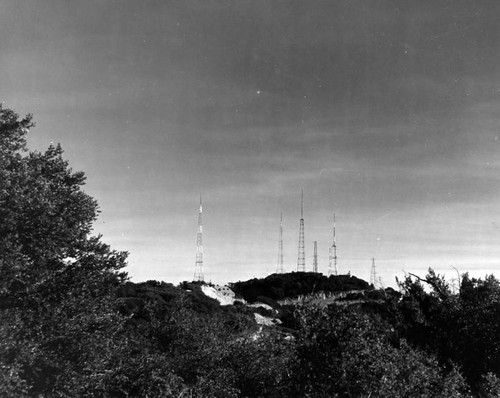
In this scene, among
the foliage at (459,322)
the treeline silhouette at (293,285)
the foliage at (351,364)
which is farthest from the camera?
the treeline silhouette at (293,285)

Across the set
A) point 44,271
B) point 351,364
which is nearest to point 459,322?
point 351,364

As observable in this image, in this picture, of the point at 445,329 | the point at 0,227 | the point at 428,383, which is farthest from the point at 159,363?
the point at 445,329

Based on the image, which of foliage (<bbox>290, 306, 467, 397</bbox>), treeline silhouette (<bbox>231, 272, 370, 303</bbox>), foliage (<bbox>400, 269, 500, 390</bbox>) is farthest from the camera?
treeline silhouette (<bbox>231, 272, 370, 303</bbox>)

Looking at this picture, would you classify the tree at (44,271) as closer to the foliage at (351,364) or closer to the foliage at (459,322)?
the foliage at (351,364)

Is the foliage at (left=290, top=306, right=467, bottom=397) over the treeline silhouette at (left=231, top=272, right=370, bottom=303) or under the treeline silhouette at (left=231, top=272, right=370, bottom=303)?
under

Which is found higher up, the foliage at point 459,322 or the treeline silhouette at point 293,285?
the treeline silhouette at point 293,285

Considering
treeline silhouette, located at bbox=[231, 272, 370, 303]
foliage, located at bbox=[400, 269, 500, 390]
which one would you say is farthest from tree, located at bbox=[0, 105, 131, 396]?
treeline silhouette, located at bbox=[231, 272, 370, 303]

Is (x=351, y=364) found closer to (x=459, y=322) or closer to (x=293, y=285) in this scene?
(x=459, y=322)

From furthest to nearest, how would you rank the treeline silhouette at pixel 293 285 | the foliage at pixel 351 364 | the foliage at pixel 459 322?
1. the treeline silhouette at pixel 293 285
2. the foliage at pixel 459 322
3. the foliage at pixel 351 364

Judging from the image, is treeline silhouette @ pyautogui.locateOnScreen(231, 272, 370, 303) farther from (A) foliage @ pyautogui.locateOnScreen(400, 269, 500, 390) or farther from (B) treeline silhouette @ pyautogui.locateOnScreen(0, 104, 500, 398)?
(B) treeline silhouette @ pyautogui.locateOnScreen(0, 104, 500, 398)

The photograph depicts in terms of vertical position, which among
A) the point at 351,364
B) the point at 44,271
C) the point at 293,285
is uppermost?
the point at 293,285

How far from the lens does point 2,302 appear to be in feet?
77.3

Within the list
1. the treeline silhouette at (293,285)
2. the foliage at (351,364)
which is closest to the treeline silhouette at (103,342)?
the foliage at (351,364)

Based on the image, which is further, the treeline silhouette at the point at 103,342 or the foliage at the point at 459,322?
the foliage at the point at 459,322
